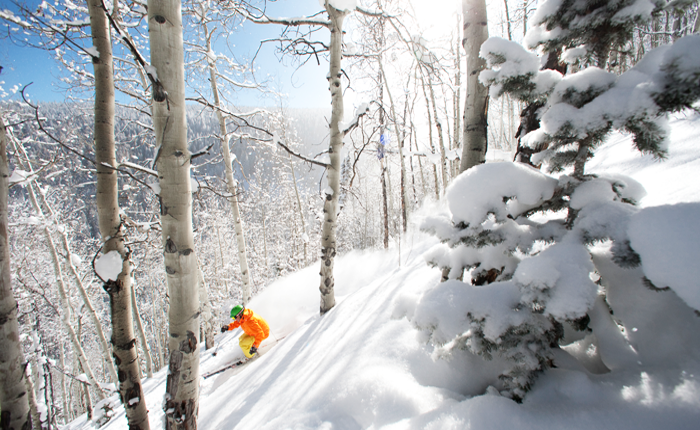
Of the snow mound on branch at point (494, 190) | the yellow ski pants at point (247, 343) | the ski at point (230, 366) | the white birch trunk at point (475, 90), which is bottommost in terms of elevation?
the ski at point (230, 366)

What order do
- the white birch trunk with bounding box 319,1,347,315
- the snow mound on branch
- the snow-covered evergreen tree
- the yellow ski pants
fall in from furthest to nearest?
1. the yellow ski pants
2. the white birch trunk with bounding box 319,1,347,315
3. the snow mound on branch
4. the snow-covered evergreen tree

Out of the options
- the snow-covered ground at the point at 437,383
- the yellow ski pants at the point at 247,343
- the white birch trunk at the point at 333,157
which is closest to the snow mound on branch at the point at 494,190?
the snow-covered ground at the point at 437,383

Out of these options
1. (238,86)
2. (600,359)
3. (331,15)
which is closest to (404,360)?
(600,359)

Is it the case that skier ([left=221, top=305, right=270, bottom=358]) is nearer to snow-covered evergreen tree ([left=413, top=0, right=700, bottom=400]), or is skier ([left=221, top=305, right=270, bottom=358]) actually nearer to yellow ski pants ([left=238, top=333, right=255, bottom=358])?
yellow ski pants ([left=238, top=333, right=255, bottom=358])

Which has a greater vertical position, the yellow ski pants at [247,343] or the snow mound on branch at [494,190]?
the snow mound on branch at [494,190]

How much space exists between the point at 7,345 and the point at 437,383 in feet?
10.8

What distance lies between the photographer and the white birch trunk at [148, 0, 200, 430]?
1657 millimetres

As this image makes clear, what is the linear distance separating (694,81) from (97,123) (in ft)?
11.9

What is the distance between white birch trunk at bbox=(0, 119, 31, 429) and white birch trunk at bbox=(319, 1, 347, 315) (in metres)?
2.93

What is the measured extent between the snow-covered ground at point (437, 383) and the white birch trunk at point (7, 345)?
145 centimetres

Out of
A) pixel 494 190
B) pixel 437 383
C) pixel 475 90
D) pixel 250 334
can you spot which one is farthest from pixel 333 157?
pixel 250 334

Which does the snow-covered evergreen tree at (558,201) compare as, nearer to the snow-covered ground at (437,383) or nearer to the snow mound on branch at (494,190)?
the snow mound on branch at (494,190)

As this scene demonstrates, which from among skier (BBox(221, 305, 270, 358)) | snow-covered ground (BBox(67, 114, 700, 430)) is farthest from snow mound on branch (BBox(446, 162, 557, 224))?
skier (BBox(221, 305, 270, 358))

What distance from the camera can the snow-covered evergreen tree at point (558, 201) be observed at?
79 centimetres
